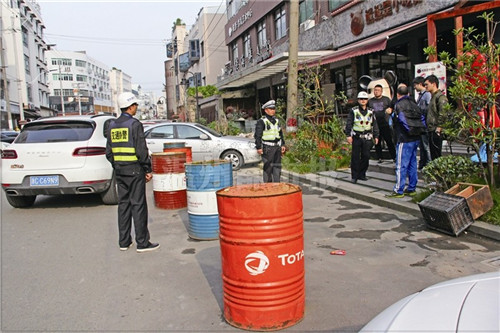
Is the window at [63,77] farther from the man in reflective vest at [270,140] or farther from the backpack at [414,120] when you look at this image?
the backpack at [414,120]

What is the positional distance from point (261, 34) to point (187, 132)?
18.3 meters

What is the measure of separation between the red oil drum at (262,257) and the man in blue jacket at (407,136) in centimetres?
426

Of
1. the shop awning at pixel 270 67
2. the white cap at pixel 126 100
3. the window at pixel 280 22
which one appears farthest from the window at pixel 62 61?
the white cap at pixel 126 100

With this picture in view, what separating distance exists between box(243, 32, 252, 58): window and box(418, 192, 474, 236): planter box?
1098 inches

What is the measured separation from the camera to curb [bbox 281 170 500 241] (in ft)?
16.8

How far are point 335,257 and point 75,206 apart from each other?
5587 millimetres

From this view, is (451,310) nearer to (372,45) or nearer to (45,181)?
(45,181)

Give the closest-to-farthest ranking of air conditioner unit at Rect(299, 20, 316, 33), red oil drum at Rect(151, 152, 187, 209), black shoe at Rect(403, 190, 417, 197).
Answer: black shoe at Rect(403, 190, 417, 197) < red oil drum at Rect(151, 152, 187, 209) < air conditioner unit at Rect(299, 20, 316, 33)

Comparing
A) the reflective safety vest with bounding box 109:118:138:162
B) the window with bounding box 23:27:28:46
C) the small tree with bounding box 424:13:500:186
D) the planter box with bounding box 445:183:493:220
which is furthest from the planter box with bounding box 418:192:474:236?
the window with bounding box 23:27:28:46

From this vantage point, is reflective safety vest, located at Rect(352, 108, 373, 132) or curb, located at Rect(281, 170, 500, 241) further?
reflective safety vest, located at Rect(352, 108, 373, 132)

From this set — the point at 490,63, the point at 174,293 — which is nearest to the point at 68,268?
the point at 174,293

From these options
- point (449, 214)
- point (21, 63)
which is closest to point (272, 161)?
point (449, 214)

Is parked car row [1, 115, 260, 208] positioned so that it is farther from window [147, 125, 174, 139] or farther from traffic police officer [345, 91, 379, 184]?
traffic police officer [345, 91, 379, 184]

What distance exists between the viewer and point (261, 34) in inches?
1143
